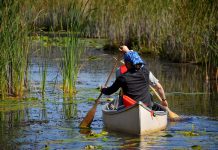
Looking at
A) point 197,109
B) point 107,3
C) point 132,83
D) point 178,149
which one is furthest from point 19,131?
point 107,3

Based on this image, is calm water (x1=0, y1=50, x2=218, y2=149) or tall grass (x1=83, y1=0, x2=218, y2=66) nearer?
calm water (x1=0, y1=50, x2=218, y2=149)

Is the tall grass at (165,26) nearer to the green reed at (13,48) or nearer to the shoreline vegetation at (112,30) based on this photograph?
the shoreline vegetation at (112,30)

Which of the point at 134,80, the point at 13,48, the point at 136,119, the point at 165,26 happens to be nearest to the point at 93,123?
the point at 134,80

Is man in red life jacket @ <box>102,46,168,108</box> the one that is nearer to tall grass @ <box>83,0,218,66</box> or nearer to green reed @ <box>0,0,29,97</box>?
green reed @ <box>0,0,29,97</box>

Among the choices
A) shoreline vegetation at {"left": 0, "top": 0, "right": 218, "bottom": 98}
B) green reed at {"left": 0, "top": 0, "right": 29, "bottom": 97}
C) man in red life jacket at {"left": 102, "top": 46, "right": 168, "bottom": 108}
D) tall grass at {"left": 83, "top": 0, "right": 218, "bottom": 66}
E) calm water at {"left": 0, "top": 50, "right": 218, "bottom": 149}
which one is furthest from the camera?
tall grass at {"left": 83, "top": 0, "right": 218, "bottom": 66}

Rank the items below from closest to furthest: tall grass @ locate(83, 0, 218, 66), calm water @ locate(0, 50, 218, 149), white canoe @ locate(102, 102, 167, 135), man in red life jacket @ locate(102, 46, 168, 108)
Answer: calm water @ locate(0, 50, 218, 149) → white canoe @ locate(102, 102, 167, 135) → man in red life jacket @ locate(102, 46, 168, 108) → tall grass @ locate(83, 0, 218, 66)

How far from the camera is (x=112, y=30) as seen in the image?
100 ft

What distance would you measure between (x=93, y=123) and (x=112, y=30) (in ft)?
56.6

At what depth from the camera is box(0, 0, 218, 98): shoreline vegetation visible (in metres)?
15.2

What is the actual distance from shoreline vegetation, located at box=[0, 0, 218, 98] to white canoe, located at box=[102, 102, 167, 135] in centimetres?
345

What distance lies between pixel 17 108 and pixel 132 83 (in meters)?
3.78

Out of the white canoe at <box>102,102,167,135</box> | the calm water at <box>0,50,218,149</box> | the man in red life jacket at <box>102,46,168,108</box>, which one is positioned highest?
the man in red life jacket at <box>102,46,168,108</box>

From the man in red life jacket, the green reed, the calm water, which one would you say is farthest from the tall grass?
the man in red life jacket

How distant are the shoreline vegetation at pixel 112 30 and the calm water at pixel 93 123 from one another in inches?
24.9
